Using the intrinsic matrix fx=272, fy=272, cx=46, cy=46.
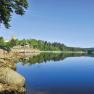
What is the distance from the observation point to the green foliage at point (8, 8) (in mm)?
60691

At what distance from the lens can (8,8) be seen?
6244 cm

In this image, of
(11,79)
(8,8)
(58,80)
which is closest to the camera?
(11,79)

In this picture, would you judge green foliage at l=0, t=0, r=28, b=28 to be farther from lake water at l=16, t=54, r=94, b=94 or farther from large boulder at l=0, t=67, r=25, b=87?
large boulder at l=0, t=67, r=25, b=87

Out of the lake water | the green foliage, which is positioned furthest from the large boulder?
the green foliage

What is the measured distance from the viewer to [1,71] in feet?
108

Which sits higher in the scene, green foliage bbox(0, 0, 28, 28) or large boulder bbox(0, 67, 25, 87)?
green foliage bbox(0, 0, 28, 28)

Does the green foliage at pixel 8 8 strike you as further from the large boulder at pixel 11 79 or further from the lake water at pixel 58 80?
the large boulder at pixel 11 79

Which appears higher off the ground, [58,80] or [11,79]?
[11,79]

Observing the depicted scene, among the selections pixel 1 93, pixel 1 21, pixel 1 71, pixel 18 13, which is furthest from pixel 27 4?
pixel 1 93

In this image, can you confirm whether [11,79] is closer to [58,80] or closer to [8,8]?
[58,80]

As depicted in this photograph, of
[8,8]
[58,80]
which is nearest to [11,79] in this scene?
[58,80]

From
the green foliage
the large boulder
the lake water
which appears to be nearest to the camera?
the large boulder

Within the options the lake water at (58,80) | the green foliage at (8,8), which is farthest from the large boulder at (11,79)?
the green foliage at (8,8)

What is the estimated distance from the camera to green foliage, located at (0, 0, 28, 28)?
199 feet
